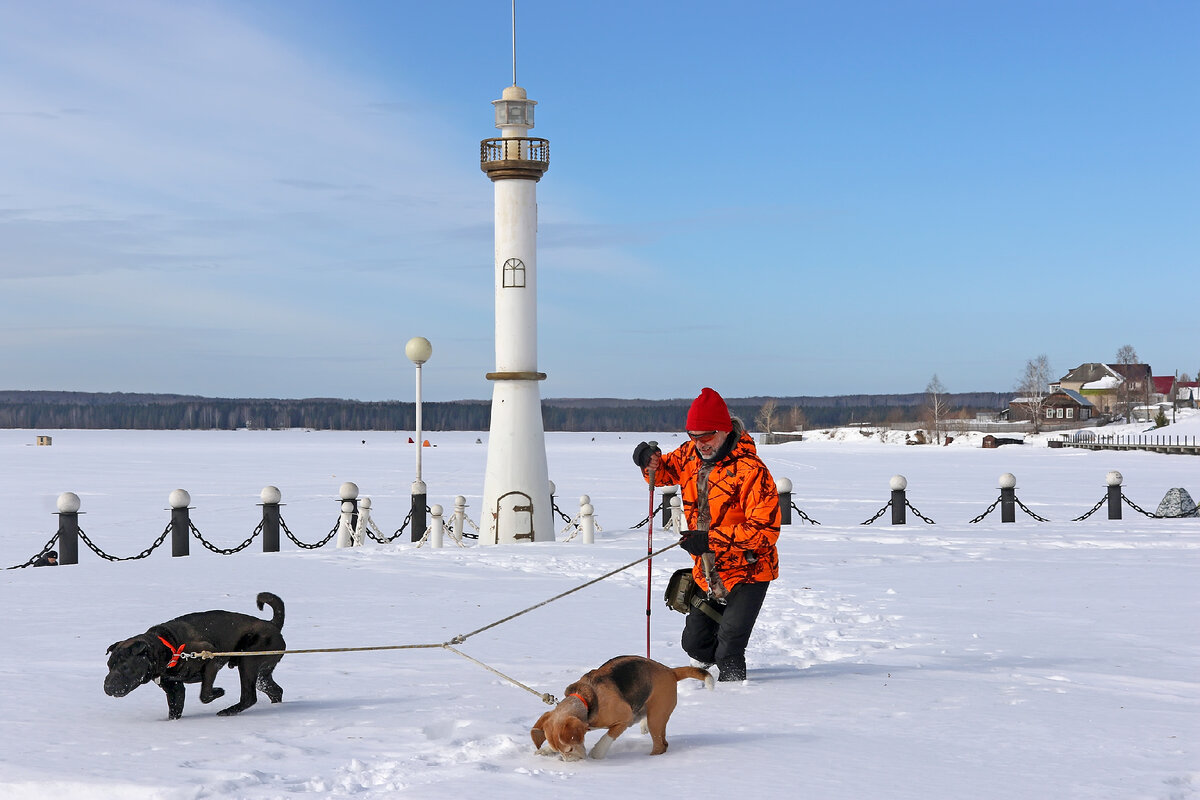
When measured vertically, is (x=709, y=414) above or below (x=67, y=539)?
above

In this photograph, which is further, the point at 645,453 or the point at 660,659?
the point at 660,659

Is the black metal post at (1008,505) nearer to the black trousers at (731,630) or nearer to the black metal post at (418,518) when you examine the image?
the black metal post at (418,518)

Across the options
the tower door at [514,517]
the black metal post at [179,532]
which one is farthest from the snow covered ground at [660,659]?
the black metal post at [179,532]

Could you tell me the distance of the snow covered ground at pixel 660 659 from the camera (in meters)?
4.76

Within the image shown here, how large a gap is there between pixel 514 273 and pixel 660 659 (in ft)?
34.9

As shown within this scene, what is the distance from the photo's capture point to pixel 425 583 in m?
11.8

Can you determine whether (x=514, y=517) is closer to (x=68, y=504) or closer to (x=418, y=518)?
(x=418, y=518)

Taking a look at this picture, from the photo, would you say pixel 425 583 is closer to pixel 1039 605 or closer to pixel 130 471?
pixel 1039 605

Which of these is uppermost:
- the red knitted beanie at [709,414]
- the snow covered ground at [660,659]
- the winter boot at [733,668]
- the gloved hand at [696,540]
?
the red knitted beanie at [709,414]

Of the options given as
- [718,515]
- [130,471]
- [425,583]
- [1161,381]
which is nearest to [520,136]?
[425,583]

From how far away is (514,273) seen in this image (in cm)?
1731

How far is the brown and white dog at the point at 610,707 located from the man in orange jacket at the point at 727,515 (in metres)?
1.34

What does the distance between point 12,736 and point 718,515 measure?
3720 mm

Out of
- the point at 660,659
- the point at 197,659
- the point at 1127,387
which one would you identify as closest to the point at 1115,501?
the point at 660,659
